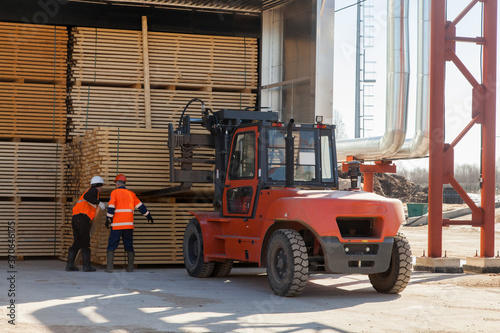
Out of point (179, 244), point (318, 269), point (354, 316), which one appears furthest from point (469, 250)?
point (354, 316)

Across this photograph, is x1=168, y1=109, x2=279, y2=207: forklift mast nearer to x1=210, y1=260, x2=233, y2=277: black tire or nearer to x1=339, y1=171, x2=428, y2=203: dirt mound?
x1=210, y1=260, x2=233, y2=277: black tire

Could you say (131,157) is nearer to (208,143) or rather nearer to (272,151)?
(208,143)

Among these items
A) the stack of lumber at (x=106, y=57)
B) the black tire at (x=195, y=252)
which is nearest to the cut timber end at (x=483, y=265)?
the black tire at (x=195, y=252)

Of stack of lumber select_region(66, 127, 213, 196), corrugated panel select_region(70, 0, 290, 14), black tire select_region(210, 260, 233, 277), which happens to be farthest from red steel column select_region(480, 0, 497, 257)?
stack of lumber select_region(66, 127, 213, 196)

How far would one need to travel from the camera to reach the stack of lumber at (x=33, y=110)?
11930 millimetres

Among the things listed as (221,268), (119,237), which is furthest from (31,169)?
(221,268)

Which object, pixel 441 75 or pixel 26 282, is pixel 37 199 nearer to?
pixel 26 282

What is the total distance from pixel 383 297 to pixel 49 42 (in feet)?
24.5

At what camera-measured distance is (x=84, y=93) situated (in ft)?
39.5

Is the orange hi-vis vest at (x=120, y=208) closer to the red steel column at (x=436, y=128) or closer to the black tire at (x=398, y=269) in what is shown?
the black tire at (x=398, y=269)

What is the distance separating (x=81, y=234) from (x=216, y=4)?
16.2 ft

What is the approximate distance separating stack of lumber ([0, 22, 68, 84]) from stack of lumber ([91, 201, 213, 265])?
3.11 metres

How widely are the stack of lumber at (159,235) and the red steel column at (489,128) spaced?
4742 mm

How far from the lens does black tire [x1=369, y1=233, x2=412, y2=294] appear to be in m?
8.29
